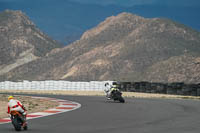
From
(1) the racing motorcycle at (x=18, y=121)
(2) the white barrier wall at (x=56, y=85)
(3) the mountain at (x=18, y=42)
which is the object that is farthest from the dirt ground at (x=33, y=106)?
(3) the mountain at (x=18, y=42)

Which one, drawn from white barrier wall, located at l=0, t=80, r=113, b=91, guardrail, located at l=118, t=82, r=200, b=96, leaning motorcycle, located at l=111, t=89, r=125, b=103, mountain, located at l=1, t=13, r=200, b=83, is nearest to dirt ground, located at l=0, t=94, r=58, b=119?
leaning motorcycle, located at l=111, t=89, r=125, b=103

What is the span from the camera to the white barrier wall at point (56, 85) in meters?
43.8

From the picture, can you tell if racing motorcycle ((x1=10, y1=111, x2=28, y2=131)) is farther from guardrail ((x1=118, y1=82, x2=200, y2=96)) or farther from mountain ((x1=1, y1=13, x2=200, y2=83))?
mountain ((x1=1, y1=13, x2=200, y2=83))

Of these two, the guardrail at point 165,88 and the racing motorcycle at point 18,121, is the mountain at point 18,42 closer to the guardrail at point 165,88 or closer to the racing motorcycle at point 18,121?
the guardrail at point 165,88

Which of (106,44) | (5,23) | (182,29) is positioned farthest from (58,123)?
(5,23)

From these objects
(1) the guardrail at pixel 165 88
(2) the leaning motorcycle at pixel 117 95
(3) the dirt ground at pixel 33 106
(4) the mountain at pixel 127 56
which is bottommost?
(3) the dirt ground at pixel 33 106

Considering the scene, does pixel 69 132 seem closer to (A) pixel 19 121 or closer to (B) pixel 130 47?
(A) pixel 19 121

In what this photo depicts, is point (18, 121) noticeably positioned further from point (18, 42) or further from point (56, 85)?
point (18, 42)

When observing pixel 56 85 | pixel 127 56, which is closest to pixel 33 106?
pixel 56 85

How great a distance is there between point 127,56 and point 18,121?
3278 inches

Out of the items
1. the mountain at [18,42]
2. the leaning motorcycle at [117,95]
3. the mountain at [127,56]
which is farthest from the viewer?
the mountain at [18,42]

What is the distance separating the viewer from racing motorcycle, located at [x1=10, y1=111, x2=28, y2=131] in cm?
1066

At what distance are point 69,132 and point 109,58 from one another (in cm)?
8516

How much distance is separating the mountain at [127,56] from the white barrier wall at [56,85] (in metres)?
33.1
